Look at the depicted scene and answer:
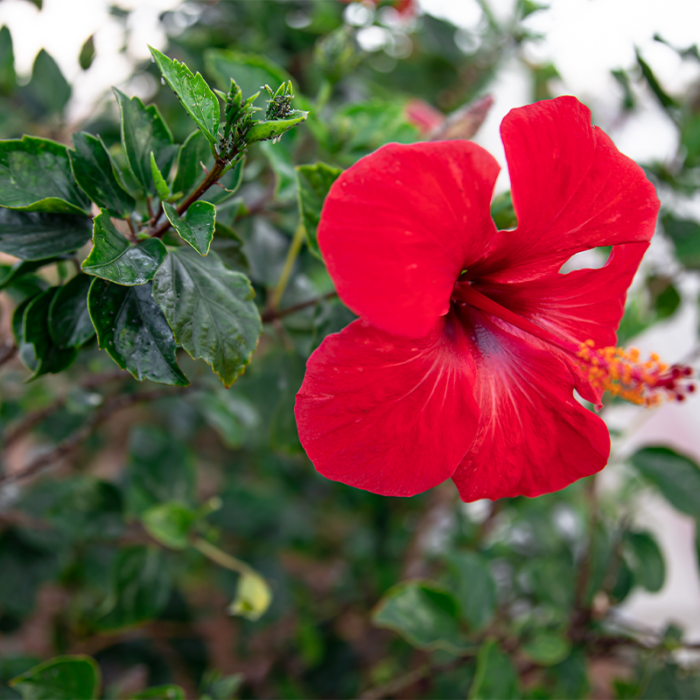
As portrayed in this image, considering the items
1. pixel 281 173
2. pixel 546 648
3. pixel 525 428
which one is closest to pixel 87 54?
pixel 281 173

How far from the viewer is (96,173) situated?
0.57 metres

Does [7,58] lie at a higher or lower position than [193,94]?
lower

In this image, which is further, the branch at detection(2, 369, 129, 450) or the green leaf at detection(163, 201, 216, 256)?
the branch at detection(2, 369, 129, 450)

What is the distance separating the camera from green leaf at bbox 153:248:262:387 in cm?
51

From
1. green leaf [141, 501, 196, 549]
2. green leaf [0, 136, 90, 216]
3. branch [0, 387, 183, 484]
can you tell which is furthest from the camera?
green leaf [141, 501, 196, 549]

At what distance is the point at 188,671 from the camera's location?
61.9 inches

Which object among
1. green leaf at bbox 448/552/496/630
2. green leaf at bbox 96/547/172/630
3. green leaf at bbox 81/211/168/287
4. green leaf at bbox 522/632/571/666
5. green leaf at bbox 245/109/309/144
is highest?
green leaf at bbox 245/109/309/144

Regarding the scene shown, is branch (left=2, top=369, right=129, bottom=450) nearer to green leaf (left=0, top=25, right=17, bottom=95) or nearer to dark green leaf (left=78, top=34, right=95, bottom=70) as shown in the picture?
dark green leaf (left=78, top=34, right=95, bottom=70)

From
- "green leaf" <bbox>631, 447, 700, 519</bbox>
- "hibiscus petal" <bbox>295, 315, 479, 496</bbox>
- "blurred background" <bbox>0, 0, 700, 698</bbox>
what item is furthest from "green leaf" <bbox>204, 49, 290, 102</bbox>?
"green leaf" <bbox>631, 447, 700, 519</bbox>

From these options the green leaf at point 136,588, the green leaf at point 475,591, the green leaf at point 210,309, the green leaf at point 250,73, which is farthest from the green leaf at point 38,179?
the green leaf at point 475,591

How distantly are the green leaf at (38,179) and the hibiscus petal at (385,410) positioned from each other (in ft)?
1.00

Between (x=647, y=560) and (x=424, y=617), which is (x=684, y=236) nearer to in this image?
(x=647, y=560)

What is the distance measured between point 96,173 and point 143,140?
2.6 inches

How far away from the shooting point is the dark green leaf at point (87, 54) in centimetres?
89
